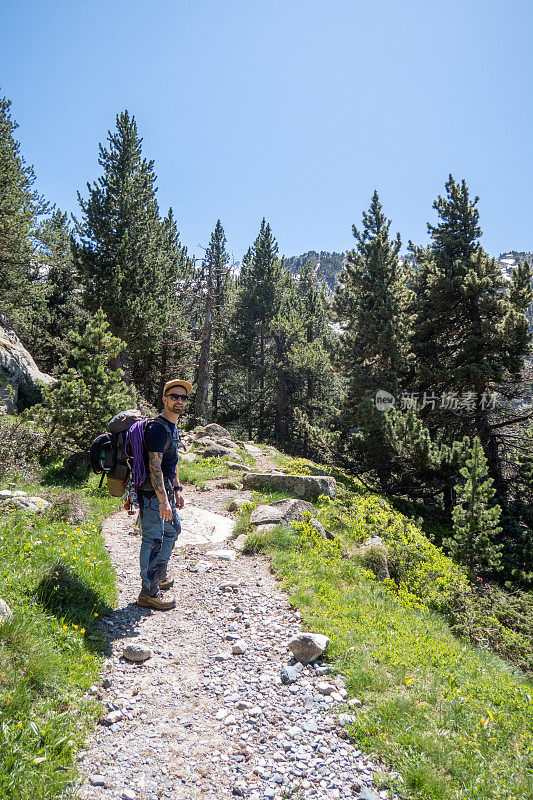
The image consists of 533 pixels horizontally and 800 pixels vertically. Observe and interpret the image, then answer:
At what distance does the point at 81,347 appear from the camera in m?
10.9

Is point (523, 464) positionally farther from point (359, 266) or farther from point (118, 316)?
point (118, 316)

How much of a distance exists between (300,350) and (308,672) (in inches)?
964

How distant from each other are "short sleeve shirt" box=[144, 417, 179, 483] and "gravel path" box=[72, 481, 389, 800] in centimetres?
174

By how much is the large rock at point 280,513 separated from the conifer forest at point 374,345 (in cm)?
456

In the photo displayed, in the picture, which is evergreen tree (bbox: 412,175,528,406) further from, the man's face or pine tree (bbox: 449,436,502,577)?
the man's face

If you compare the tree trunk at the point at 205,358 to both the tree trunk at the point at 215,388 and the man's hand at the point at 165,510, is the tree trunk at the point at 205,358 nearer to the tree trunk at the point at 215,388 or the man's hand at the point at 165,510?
the tree trunk at the point at 215,388

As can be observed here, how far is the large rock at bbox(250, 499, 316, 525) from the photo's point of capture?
834 cm

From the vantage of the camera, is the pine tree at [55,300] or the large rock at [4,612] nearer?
the large rock at [4,612]

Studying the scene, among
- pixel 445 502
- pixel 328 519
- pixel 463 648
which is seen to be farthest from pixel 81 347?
pixel 445 502

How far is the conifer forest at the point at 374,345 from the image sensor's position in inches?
440

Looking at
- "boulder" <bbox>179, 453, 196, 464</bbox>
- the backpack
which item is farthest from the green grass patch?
"boulder" <bbox>179, 453, 196, 464</bbox>

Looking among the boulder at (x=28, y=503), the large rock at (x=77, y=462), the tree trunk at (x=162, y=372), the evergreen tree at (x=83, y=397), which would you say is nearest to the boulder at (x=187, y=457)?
the evergreen tree at (x=83, y=397)

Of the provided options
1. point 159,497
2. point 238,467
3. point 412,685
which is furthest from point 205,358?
point 412,685

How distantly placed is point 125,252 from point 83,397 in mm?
12953
